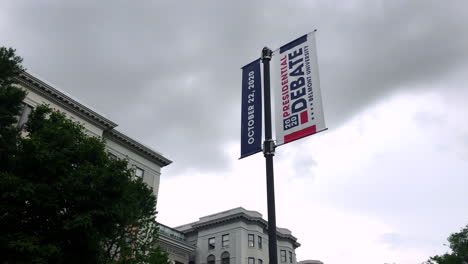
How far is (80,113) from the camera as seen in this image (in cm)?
3750

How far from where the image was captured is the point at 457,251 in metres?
50.4

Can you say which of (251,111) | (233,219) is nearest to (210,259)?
(233,219)

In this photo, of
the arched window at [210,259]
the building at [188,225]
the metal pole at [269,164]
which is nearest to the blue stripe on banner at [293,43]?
the metal pole at [269,164]

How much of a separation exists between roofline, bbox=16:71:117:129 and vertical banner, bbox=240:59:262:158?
26898 mm

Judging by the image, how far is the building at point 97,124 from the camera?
33688mm

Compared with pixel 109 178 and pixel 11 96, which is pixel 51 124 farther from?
pixel 109 178

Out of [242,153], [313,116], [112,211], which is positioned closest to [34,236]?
[112,211]

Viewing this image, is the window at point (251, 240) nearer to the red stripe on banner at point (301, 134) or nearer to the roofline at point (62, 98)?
the roofline at point (62, 98)

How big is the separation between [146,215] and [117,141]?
17.8 m

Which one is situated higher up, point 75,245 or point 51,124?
point 51,124

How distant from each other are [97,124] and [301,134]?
32.0m

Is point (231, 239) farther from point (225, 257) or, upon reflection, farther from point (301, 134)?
point (301, 134)

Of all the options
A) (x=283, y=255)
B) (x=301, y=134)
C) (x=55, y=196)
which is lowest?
(x=301, y=134)

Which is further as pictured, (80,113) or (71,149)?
(80,113)
